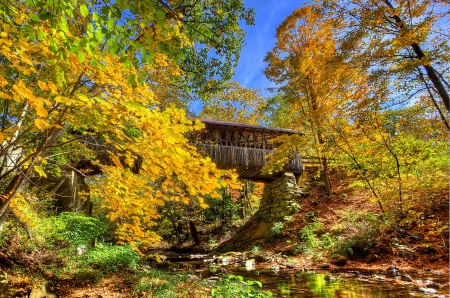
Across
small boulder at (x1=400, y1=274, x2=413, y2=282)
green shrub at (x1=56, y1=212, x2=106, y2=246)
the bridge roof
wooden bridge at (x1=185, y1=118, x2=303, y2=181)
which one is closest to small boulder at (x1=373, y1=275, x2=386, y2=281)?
small boulder at (x1=400, y1=274, x2=413, y2=282)

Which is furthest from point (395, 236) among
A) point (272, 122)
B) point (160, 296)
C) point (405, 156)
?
point (272, 122)

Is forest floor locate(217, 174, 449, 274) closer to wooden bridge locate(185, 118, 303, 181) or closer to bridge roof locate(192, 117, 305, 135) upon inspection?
wooden bridge locate(185, 118, 303, 181)

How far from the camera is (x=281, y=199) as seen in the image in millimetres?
12789

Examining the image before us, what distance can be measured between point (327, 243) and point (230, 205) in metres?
9.20

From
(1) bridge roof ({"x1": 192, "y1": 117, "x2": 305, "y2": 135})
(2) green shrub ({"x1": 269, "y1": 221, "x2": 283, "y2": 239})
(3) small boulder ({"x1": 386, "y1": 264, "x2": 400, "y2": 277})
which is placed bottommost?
(3) small boulder ({"x1": 386, "y1": 264, "x2": 400, "y2": 277})

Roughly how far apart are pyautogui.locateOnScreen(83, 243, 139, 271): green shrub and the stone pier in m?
7.47

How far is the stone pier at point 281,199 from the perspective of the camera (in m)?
12.4

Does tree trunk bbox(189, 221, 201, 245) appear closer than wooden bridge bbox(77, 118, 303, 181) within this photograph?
No

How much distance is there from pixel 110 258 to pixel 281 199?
27.9ft

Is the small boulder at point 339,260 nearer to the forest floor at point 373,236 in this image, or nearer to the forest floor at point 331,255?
the forest floor at point 331,255

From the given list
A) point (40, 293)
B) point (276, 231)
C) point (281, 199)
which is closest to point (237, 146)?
point (281, 199)

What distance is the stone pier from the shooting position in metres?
12.4

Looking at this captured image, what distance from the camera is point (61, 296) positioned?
14.7 feet

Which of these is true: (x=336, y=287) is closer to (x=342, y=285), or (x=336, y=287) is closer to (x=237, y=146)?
(x=342, y=285)
